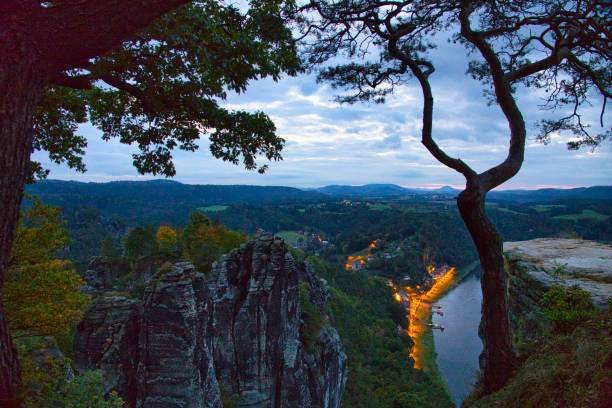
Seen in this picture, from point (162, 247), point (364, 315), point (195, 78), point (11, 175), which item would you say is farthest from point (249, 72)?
point (364, 315)

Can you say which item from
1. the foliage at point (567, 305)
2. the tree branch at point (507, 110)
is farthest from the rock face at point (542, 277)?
the tree branch at point (507, 110)

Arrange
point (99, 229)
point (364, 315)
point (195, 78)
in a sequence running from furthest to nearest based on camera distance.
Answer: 1. point (99, 229)
2. point (364, 315)
3. point (195, 78)

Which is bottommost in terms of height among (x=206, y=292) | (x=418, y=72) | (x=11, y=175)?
(x=206, y=292)

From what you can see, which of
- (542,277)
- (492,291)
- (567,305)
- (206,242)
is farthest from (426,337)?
(492,291)

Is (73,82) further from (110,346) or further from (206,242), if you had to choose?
(206,242)

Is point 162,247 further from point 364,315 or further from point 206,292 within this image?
point 364,315

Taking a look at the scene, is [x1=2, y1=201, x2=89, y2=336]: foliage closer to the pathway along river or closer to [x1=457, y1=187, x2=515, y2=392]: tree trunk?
[x1=457, y1=187, x2=515, y2=392]: tree trunk

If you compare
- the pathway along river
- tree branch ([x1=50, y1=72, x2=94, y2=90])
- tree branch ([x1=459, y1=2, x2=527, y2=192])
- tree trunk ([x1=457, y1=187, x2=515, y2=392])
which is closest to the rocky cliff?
tree trunk ([x1=457, y1=187, x2=515, y2=392])

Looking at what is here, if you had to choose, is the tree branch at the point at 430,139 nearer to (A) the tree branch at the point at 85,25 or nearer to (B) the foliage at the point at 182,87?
(B) the foliage at the point at 182,87
